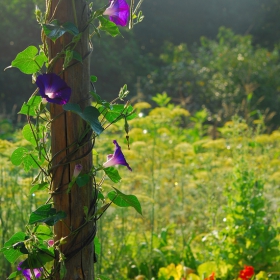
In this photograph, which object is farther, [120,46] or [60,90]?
[120,46]

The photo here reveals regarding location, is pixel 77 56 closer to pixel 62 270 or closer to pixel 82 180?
pixel 82 180

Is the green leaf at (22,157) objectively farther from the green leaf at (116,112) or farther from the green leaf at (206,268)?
the green leaf at (206,268)

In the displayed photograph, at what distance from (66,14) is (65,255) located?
0.71m

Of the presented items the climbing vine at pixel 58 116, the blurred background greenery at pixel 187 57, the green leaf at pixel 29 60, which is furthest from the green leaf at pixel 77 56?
the blurred background greenery at pixel 187 57

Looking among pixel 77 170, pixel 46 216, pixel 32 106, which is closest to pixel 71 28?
pixel 32 106

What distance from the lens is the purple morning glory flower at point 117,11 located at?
164 cm

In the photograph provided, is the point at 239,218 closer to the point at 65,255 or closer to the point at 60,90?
the point at 65,255

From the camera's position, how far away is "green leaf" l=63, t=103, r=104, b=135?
148 cm

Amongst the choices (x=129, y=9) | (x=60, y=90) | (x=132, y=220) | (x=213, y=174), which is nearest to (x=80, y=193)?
(x=60, y=90)

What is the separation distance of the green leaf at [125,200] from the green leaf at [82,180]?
0.11 meters

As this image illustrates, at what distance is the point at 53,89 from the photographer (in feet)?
5.12

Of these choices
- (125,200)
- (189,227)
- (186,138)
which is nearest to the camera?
(125,200)

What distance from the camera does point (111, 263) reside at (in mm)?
3291

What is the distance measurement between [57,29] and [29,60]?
182 millimetres
